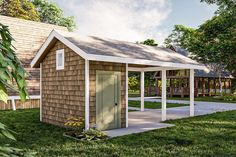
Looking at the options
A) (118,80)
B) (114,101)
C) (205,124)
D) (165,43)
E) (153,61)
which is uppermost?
(165,43)

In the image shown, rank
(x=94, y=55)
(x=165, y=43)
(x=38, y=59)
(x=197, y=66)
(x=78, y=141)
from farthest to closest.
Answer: (x=165, y=43)
(x=197, y=66)
(x=38, y=59)
(x=94, y=55)
(x=78, y=141)

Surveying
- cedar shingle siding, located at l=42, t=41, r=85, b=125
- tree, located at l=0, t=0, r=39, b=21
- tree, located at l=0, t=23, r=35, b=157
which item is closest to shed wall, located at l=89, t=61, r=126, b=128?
cedar shingle siding, located at l=42, t=41, r=85, b=125

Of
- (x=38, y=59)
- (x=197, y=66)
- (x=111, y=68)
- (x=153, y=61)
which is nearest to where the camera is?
(x=111, y=68)

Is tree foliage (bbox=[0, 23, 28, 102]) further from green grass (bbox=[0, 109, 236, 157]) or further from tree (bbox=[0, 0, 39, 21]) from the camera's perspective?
tree (bbox=[0, 0, 39, 21])

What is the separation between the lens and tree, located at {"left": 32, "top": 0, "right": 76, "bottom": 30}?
137 ft

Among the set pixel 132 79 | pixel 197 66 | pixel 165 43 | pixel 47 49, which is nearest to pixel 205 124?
pixel 197 66

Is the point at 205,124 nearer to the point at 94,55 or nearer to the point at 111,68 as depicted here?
the point at 111,68

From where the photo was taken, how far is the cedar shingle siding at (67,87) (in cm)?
911

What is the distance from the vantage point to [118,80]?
32.5ft

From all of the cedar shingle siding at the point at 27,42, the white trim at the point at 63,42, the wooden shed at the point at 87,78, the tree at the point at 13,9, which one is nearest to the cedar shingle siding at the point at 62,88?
the wooden shed at the point at 87,78

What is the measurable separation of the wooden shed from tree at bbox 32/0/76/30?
32647 millimetres

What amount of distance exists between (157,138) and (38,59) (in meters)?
6.65

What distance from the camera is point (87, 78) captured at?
28.6ft

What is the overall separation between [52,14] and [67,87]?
3536 centimetres
